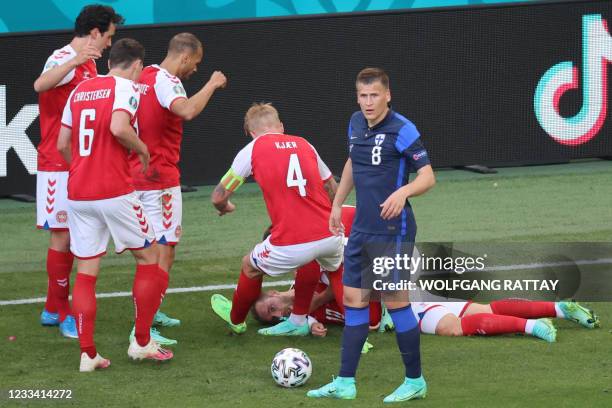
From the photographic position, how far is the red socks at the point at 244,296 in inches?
375

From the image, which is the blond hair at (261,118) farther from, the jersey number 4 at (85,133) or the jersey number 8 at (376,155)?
the jersey number 8 at (376,155)

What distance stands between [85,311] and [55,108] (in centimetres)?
200

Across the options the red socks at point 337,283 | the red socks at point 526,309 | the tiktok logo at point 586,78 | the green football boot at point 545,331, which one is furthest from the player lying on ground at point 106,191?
the tiktok logo at point 586,78

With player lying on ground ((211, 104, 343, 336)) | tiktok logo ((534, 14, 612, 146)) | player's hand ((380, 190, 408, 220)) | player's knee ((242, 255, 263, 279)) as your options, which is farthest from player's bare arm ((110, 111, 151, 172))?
tiktok logo ((534, 14, 612, 146))

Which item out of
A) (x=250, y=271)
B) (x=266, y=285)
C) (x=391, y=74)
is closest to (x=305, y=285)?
(x=250, y=271)

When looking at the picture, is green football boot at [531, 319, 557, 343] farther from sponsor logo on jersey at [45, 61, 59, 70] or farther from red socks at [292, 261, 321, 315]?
sponsor logo on jersey at [45, 61, 59, 70]

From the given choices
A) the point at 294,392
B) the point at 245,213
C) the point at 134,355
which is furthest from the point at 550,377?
the point at 245,213

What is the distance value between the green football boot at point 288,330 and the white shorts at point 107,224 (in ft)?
4.47

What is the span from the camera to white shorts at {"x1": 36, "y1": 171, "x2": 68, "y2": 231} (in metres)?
9.95

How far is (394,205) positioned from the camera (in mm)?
7527

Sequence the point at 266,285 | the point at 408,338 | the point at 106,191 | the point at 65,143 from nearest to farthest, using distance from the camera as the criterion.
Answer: the point at 408,338, the point at 106,191, the point at 65,143, the point at 266,285

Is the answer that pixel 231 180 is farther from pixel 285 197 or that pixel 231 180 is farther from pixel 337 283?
pixel 337 283

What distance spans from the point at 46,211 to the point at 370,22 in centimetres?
678

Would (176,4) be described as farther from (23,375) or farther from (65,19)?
(23,375)
